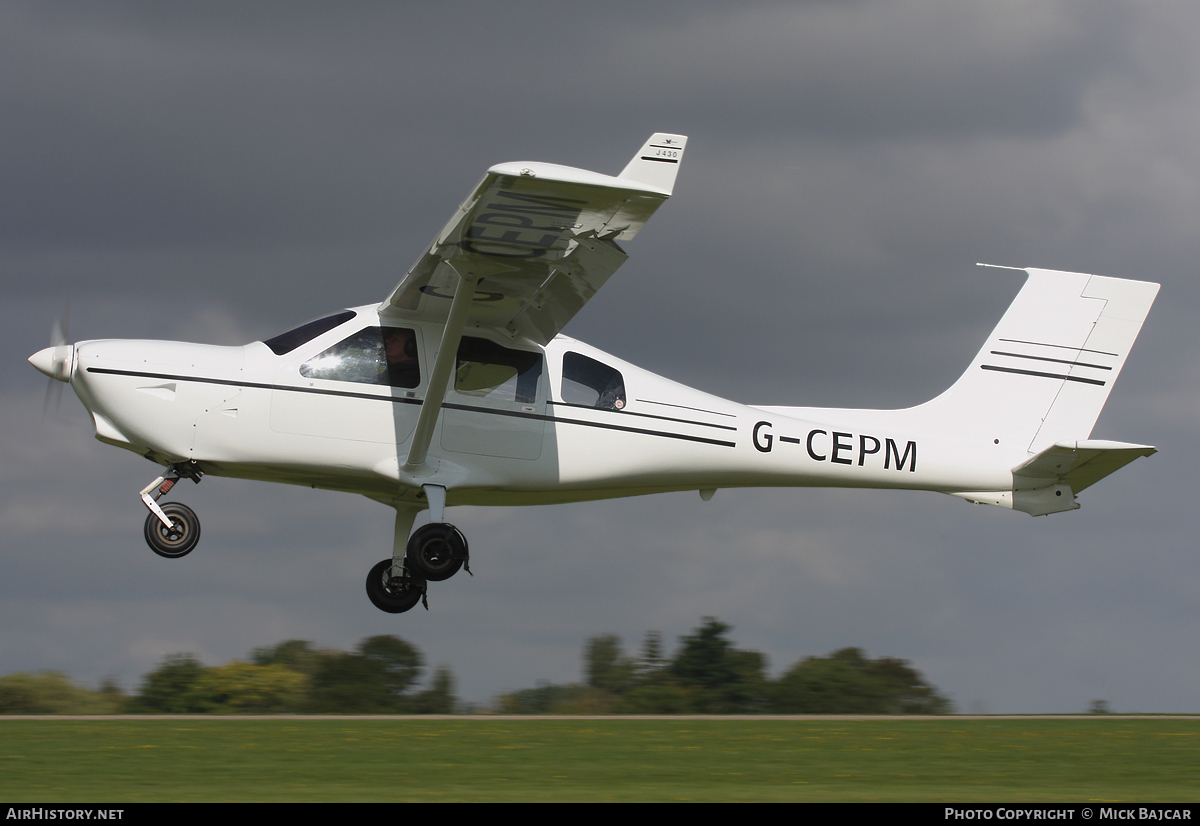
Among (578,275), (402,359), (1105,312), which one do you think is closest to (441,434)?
(402,359)

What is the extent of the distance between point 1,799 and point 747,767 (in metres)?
4.63

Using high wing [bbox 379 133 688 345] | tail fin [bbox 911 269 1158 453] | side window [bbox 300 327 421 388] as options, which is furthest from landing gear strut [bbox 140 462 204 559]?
tail fin [bbox 911 269 1158 453]

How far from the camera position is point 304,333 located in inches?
477

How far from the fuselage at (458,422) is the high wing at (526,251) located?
0.30m

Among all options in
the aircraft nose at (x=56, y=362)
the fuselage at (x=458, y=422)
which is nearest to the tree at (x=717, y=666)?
the fuselage at (x=458, y=422)

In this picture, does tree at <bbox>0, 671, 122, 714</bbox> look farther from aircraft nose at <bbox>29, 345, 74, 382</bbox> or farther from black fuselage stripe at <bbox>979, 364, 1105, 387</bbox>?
black fuselage stripe at <bbox>979, 364, 1105, 387</bbox>

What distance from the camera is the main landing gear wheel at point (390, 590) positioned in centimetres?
1306

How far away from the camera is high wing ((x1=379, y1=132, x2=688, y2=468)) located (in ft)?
31.4

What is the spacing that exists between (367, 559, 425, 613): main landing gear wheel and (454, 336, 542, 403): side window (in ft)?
7.11

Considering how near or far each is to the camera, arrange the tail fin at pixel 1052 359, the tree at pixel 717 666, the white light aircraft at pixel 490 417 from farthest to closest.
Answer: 1. the tree at pixel 717 666
2. the tail fin at pixel 1052 359
3. the white light aircraft at pixel 490 417

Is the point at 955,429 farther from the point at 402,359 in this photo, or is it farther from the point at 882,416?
the point at 402,359

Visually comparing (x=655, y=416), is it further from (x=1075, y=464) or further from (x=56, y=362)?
(x=56, y=362)

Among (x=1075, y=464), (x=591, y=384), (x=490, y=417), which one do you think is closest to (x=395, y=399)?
(x=490, y=417)

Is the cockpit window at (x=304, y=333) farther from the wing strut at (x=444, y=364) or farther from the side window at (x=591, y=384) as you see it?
the side window at (x=591, y=384)
